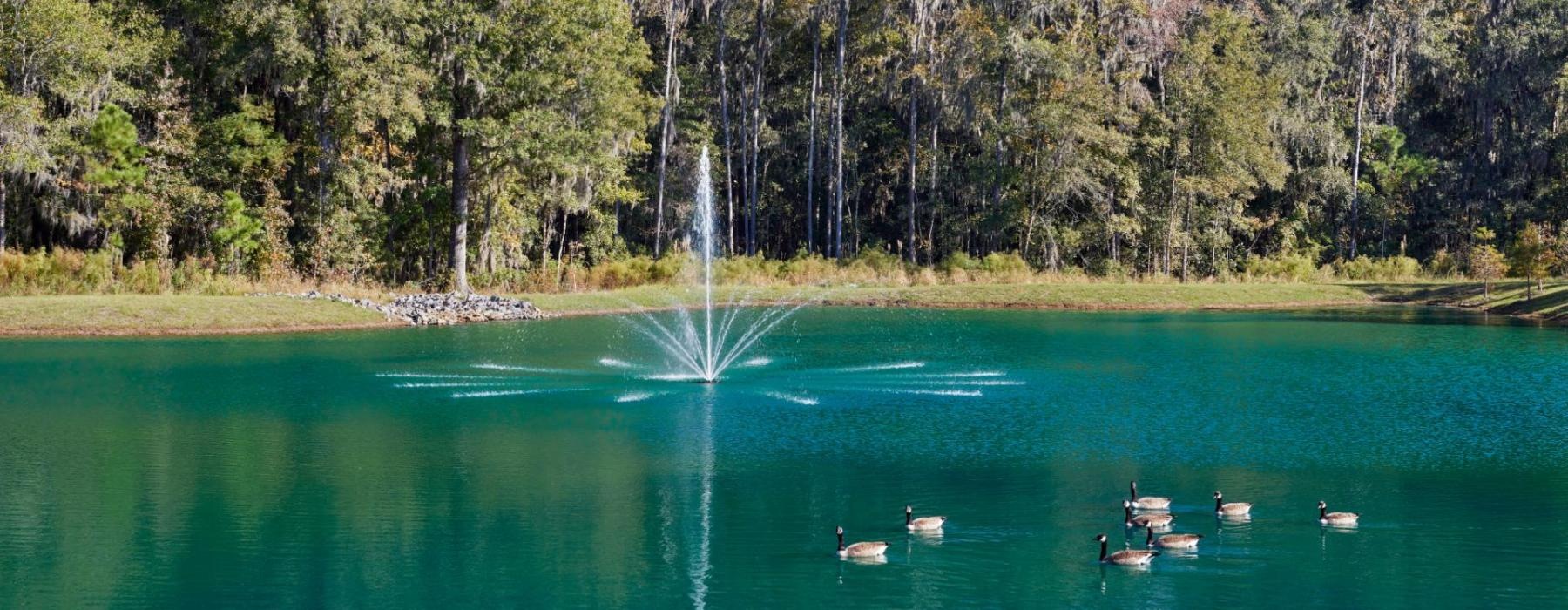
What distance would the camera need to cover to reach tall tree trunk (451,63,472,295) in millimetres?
53500

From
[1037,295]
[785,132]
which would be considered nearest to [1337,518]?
[1037,295]

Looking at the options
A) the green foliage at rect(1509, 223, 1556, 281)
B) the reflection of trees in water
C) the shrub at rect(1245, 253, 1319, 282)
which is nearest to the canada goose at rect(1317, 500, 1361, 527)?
the reflection of trees in water

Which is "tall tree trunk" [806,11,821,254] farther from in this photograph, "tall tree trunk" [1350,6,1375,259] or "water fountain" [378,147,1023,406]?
"water fountain" [378,147,1023,406]

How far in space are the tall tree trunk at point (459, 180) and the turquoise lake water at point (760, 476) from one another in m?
15.1

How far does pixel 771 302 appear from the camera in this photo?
5681 centimetres

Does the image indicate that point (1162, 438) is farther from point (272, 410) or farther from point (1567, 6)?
point (1567, 6)

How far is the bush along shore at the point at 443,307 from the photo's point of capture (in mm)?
47125

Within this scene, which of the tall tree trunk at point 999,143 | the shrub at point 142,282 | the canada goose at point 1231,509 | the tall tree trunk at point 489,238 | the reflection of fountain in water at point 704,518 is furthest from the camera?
the tall tree trunk at point 999,143

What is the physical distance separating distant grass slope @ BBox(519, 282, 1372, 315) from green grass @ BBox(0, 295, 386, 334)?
1097cm

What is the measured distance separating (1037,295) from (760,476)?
123 feet

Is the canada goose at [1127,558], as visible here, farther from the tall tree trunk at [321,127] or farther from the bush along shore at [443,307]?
the tall tree trunk at [321,127]

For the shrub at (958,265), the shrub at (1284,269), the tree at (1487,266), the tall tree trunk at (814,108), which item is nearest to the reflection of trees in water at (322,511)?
the shrub at (958,265)

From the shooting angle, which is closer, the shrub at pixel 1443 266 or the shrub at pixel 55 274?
the shrub at pixel 55 274

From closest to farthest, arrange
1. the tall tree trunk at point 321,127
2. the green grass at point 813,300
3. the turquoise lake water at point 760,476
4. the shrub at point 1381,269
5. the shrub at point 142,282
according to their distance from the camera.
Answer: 1. the turquoise lake water at point 760,476
2. the green grass at point 813,300
3. the shrub at point 142,282
4. the tall tree trunk at point 321,127
5. the shrub at point 1381,269
